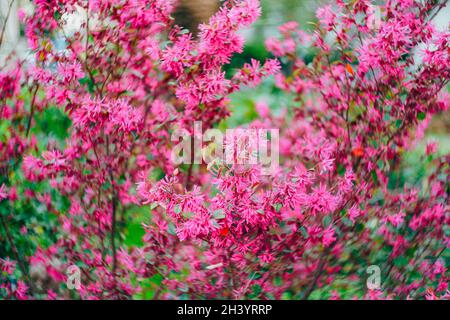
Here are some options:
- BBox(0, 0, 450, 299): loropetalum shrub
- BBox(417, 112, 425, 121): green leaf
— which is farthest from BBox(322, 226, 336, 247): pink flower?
BBox(417, 112, 425, 121): green leaf

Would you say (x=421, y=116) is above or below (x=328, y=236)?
above

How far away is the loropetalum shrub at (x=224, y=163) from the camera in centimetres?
226

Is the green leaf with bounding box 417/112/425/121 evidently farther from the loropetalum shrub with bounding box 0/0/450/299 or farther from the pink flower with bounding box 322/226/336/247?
the pink flower with bounding box 322/226/336/247

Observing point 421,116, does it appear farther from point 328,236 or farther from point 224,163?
point 224,163

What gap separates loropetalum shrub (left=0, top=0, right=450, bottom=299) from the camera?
89.0 inches

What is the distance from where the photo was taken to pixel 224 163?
2219 mm

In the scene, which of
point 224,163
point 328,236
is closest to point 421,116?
point 328,236

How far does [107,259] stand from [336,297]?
1.12 metres

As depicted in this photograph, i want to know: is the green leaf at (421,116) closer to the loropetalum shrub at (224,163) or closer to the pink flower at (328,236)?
the loropetalum shrub at (224,163)

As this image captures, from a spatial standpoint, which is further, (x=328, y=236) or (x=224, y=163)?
(x=328, y=236)

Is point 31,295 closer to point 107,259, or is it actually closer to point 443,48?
point 107,259

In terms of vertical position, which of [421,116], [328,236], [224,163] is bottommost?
[328,236]

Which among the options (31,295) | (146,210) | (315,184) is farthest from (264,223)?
(31,295)

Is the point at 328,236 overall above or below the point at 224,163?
below
